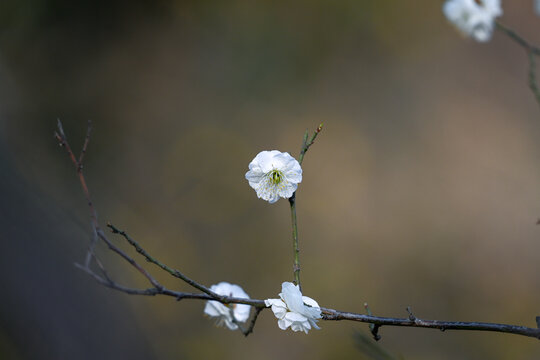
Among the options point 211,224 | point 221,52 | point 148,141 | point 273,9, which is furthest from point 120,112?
point 273,9

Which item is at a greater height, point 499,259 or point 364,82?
point 364,82

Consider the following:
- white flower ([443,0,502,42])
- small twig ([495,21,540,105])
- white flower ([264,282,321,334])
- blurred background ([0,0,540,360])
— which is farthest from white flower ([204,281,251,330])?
blurred background ([0,0,540,360])

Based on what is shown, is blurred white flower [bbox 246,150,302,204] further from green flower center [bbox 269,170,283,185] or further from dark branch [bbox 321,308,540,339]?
dark branch [bbox 321,308,540,339]

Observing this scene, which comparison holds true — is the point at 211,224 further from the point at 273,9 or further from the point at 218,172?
the point at 273,9

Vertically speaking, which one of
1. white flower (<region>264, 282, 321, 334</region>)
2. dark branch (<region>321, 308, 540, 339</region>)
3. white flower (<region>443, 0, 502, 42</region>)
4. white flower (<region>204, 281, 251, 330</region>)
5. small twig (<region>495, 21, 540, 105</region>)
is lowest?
dark branch (<region>321, 308, 540, 339</region>)

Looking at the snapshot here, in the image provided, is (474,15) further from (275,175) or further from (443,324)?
(443,324)

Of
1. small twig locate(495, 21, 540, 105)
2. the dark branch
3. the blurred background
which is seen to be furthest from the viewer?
the blurred background

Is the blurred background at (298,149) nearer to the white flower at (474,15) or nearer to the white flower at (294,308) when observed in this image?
the white flower at (474,15)

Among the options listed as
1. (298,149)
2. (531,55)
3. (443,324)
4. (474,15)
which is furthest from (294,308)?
(298,149)
